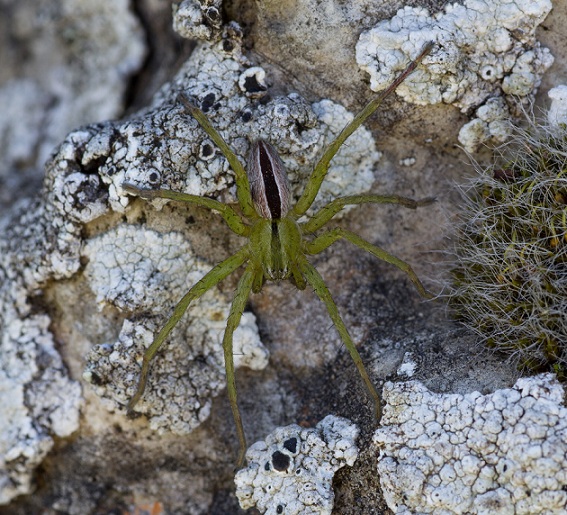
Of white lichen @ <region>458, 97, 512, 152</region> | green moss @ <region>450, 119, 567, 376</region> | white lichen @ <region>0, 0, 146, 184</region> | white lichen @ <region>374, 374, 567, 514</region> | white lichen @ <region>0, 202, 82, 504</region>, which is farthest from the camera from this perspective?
white lichen @ <region>0, 0, 146, 184</region>

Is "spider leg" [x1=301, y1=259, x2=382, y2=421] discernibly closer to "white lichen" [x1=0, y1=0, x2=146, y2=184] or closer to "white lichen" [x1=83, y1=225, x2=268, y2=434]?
"white lichen" [x1=83, y1=225, x2=268, y2=434]

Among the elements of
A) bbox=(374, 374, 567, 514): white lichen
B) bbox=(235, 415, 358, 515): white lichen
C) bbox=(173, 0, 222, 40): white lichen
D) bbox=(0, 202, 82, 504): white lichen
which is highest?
bbox=(173, 0, 222, 40): white lichen

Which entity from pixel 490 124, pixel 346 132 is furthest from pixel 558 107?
pixel 346 132

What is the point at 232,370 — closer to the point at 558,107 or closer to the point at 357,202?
the point at 357,202

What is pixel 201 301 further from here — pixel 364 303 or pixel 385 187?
pixel 385 187

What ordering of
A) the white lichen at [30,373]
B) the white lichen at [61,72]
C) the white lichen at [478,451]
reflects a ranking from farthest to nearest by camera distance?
1. the white lichen at [61,72]
2. the white lichen at [30,373]
3. the white lichen at [478,451]

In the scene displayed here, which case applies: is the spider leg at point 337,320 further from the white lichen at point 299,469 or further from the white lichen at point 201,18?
the white lichen at point 201,18

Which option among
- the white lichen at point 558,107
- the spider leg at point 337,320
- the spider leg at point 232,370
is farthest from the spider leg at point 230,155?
the white lichen at point 558,107

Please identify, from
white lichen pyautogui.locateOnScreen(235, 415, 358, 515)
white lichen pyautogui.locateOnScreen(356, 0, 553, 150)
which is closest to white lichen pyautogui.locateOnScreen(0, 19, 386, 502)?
white lichen pyautogui.locateOnScreen(356, 0, 553, 150)

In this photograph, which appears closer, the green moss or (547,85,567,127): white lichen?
the green moss
